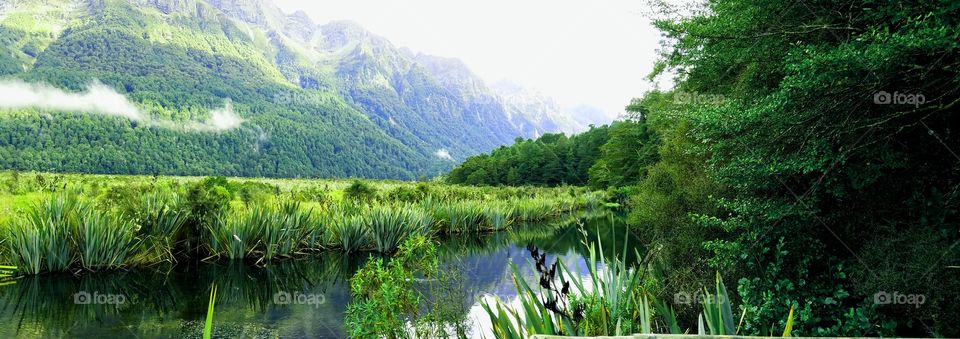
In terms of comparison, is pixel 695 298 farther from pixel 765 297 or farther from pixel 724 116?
pixel 724 116

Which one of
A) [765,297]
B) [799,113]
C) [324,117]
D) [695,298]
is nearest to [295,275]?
[695,298]

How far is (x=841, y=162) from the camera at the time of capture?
4.45 metres

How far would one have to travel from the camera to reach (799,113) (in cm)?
426

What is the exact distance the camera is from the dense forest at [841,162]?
367cm

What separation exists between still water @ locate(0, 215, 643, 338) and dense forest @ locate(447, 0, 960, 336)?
1.61m

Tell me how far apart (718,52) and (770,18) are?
74 centimetres

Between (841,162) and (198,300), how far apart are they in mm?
7375

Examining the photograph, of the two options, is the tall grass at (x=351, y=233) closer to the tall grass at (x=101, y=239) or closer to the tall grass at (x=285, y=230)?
the tall grass at (x=285, y=230)

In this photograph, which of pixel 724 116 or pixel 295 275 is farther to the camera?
pixel 295 275

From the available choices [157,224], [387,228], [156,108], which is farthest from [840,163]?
[156,108]

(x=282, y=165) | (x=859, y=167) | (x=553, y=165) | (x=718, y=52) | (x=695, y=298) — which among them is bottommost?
(x=695, y=298)

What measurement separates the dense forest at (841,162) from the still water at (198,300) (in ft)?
5.27

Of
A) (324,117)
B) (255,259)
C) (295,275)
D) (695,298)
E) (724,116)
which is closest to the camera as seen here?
(724,116)

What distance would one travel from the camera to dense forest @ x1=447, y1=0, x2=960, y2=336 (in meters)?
3.67
